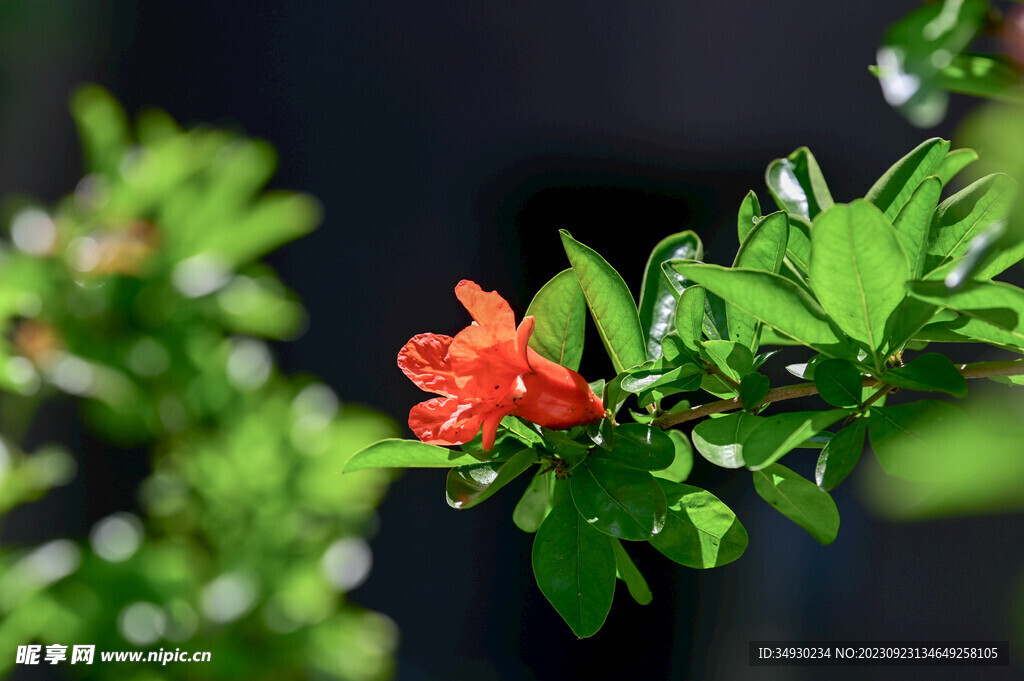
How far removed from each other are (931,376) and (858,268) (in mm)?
66

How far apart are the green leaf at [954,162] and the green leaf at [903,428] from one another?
0.14m

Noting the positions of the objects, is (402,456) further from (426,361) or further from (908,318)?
(908,318)

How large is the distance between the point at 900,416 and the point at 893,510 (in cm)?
16

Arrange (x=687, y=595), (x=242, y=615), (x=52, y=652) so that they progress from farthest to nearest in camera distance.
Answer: (x=687, y=595)
(x=242, y=615)
(x=52, y=652)

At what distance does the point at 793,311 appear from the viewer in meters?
0.38

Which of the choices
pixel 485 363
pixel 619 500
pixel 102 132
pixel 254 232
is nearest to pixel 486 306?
pixel 485 363

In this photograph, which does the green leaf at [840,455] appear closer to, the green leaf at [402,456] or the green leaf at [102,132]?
the green leaf at [402,456]

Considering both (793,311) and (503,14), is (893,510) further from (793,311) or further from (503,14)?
(503,14)

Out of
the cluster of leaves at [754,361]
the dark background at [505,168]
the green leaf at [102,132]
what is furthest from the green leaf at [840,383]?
the dark background at [505,168]

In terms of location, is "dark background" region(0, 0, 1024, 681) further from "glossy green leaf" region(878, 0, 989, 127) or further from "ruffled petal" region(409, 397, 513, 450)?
"glossy green leaf" region(878, 0, 989, 127)

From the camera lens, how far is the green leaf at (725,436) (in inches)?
15.5

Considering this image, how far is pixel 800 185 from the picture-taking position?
52 centimetres

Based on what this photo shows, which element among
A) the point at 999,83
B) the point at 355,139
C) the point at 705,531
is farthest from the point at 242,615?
the point at 355,139

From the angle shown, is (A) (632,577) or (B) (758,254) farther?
(A) (632,577)
